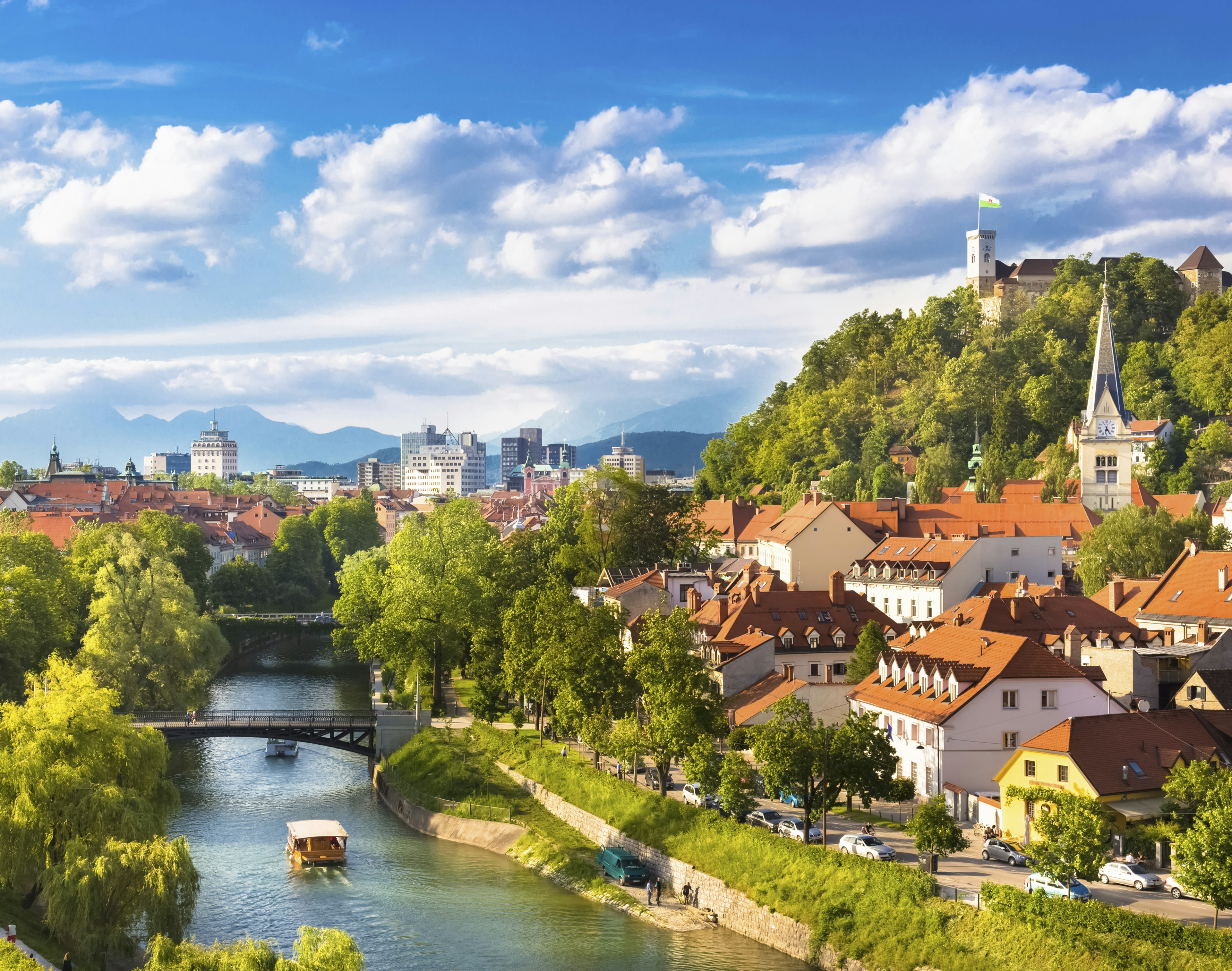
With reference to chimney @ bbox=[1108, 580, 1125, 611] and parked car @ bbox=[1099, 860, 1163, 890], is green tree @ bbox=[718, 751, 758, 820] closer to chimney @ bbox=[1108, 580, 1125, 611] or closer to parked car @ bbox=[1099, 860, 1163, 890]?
parked car @ bbox=[1099, 860, 1163, 890]

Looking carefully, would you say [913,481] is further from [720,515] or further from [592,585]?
[592,585]

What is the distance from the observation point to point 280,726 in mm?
55719

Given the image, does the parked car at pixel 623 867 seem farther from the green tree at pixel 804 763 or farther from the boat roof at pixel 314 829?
the boat roof at pixel 314 829

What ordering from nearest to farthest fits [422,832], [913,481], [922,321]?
[422,832]
[913,481]
[922,321]

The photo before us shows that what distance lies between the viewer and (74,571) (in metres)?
72.2

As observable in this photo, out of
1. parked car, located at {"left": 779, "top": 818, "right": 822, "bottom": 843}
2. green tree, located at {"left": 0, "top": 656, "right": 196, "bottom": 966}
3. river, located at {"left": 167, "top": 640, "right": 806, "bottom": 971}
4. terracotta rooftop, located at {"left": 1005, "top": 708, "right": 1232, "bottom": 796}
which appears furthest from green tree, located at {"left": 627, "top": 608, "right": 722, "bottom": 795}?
green tree, located at {"left": 0, "top": 656, "right": 196, "bottom": 966}

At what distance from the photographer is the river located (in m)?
35.0

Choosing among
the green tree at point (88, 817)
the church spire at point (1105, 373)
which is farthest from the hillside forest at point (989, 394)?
the green tree at point (88, 817)

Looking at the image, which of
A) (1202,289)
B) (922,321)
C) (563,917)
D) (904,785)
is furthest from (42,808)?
(1202,289)

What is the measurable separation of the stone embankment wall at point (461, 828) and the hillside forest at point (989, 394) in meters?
63.1

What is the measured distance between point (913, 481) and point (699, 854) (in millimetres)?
73861

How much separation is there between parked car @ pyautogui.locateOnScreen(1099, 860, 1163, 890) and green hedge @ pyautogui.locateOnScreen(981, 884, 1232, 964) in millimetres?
2172

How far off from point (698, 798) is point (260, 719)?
2243 cm

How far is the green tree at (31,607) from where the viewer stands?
55.7m
